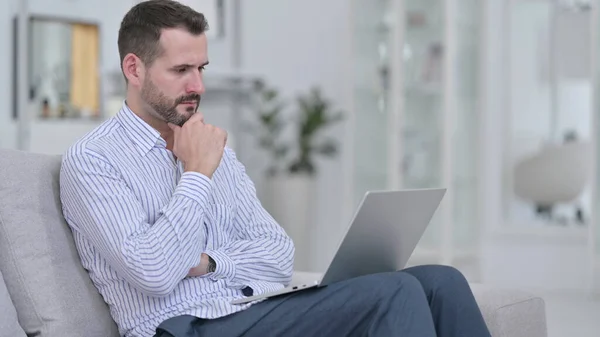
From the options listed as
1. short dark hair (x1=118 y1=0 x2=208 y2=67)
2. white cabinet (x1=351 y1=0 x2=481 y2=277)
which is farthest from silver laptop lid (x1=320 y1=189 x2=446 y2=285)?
white cabinet (x1=351 y1=0 x2=481 y2=277)

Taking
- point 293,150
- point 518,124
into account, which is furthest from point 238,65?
point 518,124

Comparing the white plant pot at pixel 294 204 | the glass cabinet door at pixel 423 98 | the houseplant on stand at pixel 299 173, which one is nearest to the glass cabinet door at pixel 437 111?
the glass cabinet door at pixel 423 98

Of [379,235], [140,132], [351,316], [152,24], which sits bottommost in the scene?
[351,316]

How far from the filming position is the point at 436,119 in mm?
5820

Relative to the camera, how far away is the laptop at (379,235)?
6.21ft

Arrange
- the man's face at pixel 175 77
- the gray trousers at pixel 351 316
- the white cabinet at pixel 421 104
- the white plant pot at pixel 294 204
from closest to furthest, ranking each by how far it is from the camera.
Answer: the gray trousers at pixel 351 316 < the man's face at pixel 175 77 < the white plant pot at pixel 294 204 < the white cabinet at pixel 421 104

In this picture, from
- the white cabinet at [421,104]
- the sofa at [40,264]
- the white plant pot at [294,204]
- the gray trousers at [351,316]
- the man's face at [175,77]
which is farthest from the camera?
the white cabinet at [421,104]

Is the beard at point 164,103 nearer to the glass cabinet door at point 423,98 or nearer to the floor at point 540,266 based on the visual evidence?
the glass cabinet door at point 423,98

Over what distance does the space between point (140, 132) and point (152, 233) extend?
1.05 feet

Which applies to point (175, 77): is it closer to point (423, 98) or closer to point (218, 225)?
point (218, 225)

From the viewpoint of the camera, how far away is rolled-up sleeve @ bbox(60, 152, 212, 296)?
1825 millimetres

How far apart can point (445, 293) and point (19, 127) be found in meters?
3.11

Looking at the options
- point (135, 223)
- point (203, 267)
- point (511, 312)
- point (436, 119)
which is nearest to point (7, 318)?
point (135, 223)

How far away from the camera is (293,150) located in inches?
238
